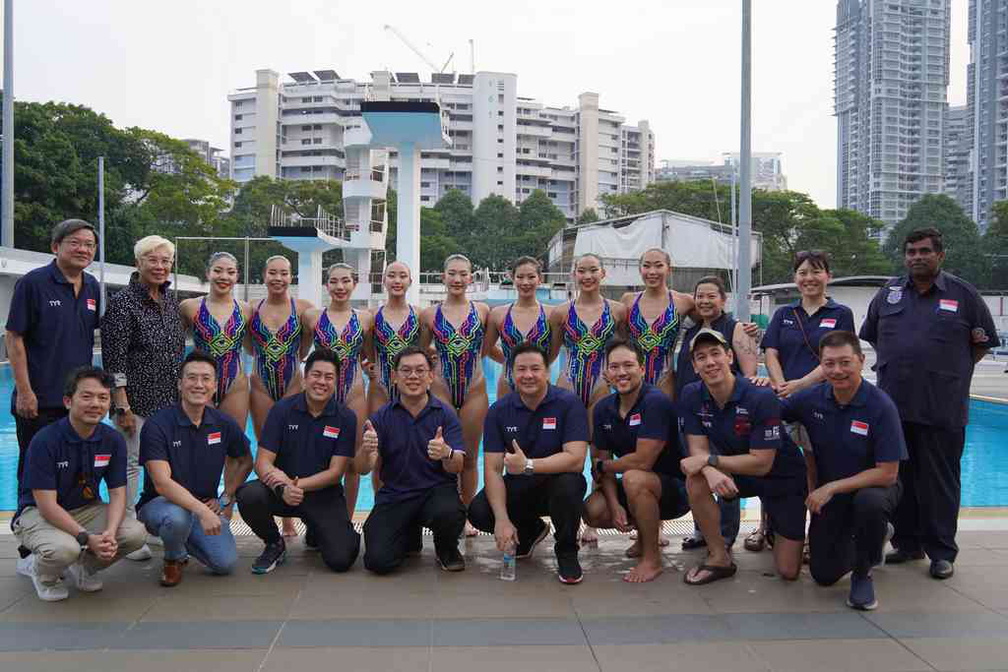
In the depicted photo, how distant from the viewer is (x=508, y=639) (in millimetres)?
3541

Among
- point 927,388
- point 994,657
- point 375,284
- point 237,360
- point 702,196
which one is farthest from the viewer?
point 702,196

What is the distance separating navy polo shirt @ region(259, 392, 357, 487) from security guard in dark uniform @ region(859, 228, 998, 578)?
10.2 feet

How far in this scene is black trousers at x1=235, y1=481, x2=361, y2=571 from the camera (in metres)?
4.49

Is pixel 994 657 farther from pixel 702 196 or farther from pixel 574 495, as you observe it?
pixel 702 196

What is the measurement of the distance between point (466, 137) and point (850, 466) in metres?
90.8

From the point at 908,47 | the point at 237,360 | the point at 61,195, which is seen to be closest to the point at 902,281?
the point at 237,360

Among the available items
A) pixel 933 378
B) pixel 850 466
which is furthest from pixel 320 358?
pixel 933 378

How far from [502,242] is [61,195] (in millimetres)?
33231

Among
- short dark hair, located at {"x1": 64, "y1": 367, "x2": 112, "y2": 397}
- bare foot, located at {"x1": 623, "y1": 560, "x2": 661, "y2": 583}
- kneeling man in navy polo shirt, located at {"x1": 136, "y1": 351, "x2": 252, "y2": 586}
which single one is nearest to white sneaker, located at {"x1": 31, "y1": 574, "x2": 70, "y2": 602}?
kneeling man in navy polo shirt, located at {"x1": 136, "y1": 351, "x2": 252, "y2": 586}

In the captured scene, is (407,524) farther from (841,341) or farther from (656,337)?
(841,341)

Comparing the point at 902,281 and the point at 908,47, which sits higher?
the point at 908,47

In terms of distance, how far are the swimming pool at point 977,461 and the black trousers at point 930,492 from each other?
331 cm

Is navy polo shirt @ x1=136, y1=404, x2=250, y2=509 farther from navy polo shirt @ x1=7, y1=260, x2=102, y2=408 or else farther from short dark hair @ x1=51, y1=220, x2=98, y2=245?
short dark hair @ x1=51, y1=220, x2=98, y2=245

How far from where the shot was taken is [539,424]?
4625 millimetres
